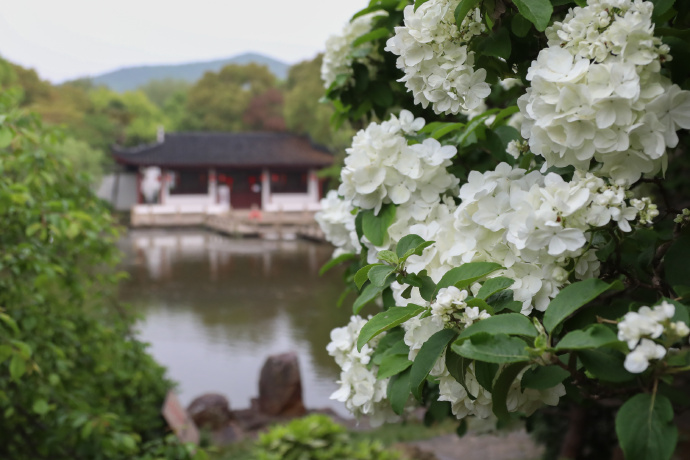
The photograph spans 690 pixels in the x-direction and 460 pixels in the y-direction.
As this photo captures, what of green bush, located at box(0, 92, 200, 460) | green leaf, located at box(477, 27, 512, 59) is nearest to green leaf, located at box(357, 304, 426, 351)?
green leaf, located at box(477, 27, 512, 59)

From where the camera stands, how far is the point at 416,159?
966 millimetres

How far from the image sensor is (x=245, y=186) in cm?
2009

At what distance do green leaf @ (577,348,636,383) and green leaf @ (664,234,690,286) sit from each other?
189 mm

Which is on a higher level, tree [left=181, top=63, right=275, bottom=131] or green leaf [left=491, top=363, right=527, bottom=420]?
tree [left=181, top=63, right=275, bottom=131]

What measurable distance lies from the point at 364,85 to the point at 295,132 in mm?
19955

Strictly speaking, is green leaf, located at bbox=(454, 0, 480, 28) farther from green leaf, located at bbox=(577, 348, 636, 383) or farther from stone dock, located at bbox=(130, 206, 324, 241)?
stone dock, located at bbox=(130, 206, 324, 241)

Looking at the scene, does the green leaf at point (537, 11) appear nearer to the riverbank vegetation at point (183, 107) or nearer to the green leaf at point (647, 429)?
the green leaf at point (647, 429)

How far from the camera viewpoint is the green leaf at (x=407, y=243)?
2.66ft

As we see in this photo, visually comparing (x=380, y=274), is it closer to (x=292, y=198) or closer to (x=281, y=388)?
(x=281, y=388)

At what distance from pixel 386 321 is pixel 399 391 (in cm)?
11

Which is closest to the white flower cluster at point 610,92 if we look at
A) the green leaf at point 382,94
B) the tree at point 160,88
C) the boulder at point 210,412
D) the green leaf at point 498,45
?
the green leaf at point 498,45

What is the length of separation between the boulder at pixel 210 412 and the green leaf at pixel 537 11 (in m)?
4.45

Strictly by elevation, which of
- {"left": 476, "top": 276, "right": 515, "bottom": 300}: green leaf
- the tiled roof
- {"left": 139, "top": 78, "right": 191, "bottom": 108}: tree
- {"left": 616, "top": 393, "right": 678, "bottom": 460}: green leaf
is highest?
{"left": 139, "top": 78, "right": 191, "bottom": 108}: tree

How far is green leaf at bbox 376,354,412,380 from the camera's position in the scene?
0.81m
